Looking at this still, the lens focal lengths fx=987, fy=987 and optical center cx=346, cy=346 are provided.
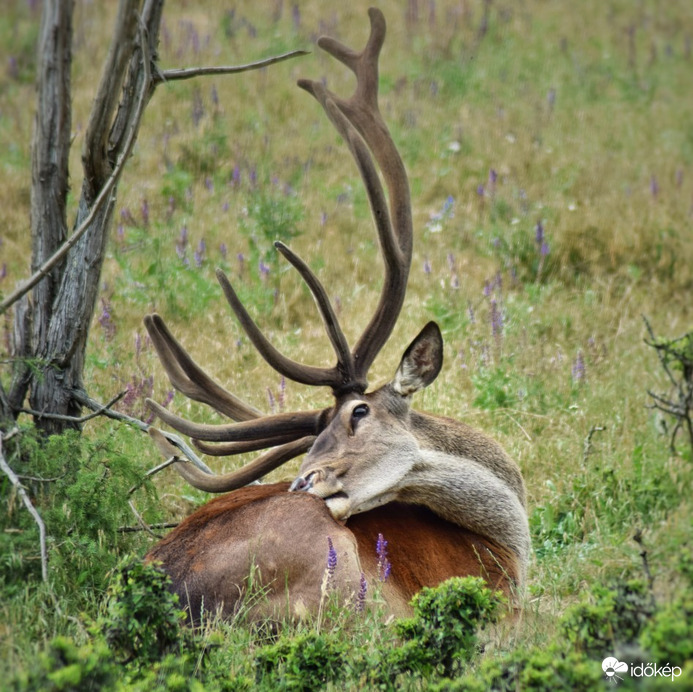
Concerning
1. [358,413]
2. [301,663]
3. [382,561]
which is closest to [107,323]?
[358,413]

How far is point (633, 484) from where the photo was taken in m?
5.00

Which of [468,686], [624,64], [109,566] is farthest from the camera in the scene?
[624,64]

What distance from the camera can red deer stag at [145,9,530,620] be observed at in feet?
13.0

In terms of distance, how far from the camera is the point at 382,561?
3971 millimetres

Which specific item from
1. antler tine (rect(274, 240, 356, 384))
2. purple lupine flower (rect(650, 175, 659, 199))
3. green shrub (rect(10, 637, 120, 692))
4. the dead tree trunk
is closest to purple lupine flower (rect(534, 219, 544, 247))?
purple lupine flower (rect(650, 175, 659, 199))

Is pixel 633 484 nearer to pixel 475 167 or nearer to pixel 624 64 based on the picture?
pixel 475 167

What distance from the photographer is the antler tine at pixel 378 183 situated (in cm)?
484

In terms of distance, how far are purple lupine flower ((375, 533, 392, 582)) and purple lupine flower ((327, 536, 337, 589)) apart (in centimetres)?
19

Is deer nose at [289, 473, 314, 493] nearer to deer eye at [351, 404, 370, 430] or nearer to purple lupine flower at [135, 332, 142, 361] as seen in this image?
deer eye at [351, 404, 370, 430]

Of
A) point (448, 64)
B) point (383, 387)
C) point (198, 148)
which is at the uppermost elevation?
point (448, 64)

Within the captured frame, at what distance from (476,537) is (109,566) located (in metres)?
A: 1.70

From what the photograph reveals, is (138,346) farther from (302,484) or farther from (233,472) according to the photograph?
(302,484)

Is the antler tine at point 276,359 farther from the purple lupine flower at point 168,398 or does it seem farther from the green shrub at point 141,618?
the green shrub at point 141,618

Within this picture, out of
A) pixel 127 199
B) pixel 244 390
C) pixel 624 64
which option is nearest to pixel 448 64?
pixel 624 64
